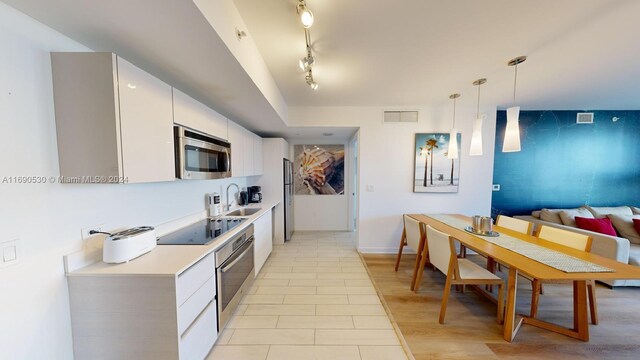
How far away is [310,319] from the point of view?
200 centimetres

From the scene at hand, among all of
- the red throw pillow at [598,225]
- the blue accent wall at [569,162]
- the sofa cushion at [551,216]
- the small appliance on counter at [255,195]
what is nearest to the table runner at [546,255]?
the red throw pillow at [598,225]

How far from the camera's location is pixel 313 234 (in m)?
4.70

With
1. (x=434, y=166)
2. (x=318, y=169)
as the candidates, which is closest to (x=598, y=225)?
(x=434, y=166)

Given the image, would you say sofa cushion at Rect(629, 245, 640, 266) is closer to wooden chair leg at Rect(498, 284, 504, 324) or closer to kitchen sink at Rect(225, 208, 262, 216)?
wooden chair leg at Rect(498, 284, 504, 324)

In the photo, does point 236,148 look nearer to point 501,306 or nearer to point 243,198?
point 243,198

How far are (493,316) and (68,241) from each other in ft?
11.3

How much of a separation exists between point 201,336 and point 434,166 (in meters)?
3.68

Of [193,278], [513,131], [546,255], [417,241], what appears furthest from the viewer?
[417,241]

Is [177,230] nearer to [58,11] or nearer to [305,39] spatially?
[58,11]

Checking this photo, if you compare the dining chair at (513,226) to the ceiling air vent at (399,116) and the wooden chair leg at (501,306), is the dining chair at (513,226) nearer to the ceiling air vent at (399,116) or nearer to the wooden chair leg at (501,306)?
the wooden chair leg at (501,306)

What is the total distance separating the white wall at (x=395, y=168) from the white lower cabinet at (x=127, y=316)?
2843 mm

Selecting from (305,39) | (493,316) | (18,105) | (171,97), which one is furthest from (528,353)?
(18,105)

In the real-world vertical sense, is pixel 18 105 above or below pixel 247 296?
above

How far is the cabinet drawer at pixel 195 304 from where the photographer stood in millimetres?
1275
